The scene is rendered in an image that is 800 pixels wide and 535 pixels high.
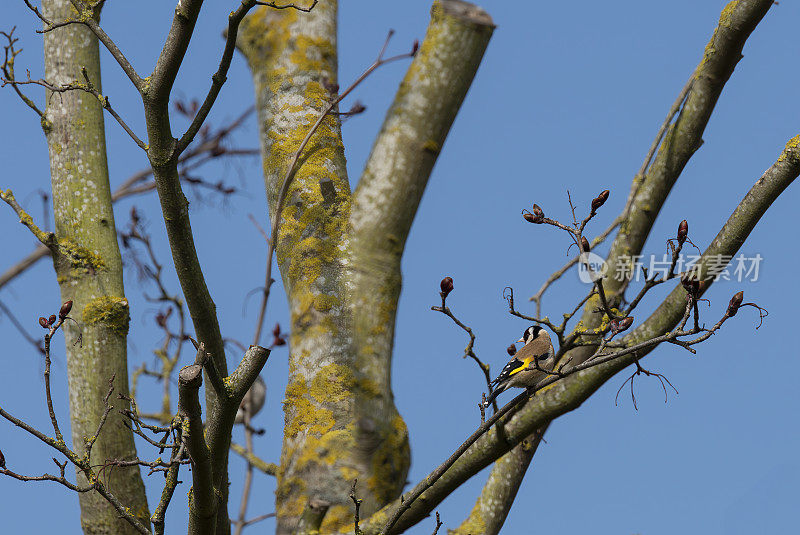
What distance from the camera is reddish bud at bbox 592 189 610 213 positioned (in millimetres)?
2199

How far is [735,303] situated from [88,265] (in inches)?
95.9

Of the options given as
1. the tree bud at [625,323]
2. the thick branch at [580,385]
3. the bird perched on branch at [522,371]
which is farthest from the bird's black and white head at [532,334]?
the tree bud at [625,323]

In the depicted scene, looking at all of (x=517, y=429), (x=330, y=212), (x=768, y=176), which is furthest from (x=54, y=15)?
(x=768, y=176)

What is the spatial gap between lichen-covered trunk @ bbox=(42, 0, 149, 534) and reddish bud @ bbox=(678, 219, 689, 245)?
6.99 ft

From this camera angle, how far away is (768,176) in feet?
9.18

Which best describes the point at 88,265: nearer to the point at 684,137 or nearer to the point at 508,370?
the point at 508,370

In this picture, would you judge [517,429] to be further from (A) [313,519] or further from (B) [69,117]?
(B) [69,117]

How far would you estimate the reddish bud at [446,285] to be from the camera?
7.07 feet

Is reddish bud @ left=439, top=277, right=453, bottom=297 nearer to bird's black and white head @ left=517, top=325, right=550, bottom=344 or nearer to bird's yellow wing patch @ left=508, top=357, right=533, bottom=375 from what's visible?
bird's yellow wing patch @ left=508, top=357, right=533, bottom=375

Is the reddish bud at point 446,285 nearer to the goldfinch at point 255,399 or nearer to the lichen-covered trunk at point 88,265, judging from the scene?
the lichen-covered trunk at point 88,265

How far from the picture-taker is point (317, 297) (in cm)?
357

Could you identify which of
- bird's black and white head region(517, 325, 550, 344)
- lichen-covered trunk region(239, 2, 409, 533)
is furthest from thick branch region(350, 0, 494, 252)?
bird's black and white head region(517, 325, 550, 344)

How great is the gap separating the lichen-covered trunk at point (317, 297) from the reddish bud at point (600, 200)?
1589 millimetres

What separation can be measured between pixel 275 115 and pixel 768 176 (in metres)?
2.29
